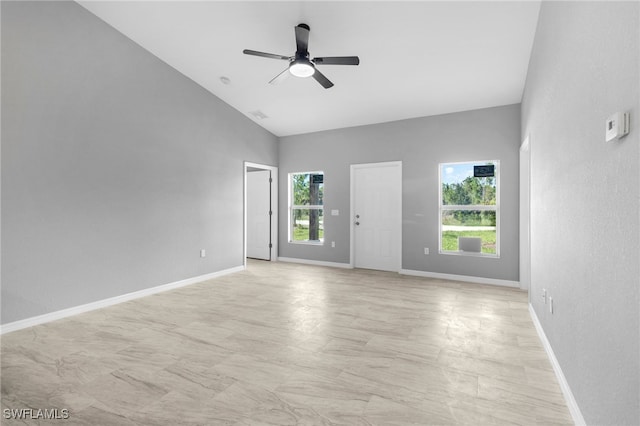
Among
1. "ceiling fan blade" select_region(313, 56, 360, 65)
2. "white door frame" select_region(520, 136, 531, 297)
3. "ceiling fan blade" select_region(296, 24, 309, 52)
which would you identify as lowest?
"white door frame" select_region(520, 136, 531, 297)

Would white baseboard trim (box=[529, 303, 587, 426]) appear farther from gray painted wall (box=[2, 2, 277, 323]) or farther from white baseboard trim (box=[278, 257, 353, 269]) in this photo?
gray painted wall (box=[2, 2, 277, 323])

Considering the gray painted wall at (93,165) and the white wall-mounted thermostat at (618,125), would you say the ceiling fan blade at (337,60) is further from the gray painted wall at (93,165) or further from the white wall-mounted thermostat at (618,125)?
the gray painted wall at (93,165)

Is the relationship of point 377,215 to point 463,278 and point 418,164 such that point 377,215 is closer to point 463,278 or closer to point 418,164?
point 418,164

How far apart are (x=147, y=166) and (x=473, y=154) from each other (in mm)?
5034

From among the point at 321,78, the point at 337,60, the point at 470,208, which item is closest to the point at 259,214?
the point at 321,78

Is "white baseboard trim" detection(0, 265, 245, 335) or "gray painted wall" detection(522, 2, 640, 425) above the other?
"gray painted wall" detection(522, 2, 640, 425)

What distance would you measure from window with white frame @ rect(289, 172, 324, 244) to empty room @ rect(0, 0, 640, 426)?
2.1 inches

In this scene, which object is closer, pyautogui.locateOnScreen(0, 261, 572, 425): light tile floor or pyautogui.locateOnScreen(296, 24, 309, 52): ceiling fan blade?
pyautogui.locateOnScreen(0, 261, 572, 425): light tile floor

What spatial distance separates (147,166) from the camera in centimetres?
461

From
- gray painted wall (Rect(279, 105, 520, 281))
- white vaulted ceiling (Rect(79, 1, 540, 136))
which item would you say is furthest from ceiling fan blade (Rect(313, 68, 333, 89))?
gray painted wall (Rect(279, 105, 520, 281))

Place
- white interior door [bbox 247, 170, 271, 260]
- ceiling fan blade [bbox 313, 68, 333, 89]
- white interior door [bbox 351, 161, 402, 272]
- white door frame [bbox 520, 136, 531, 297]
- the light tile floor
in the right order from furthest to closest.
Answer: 1. white interior door [bbox 247, 170, 271, 260]
2. white interior door [bbox 351, 161, 402, 272]
3. white door frame [bbox 520, 136, 531, 297]
4. ceiling fan blade [bbox 313, 68, 333, 89]
5. the light tile floor

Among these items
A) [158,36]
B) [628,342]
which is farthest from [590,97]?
[158,36]

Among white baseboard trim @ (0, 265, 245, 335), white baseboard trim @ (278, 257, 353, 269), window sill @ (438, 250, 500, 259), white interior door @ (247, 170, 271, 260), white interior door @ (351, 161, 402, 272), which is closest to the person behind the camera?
white baseboard trim @ (0, 265, 245, 335)

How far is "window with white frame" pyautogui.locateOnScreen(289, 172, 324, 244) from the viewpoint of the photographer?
7059 millimetres
